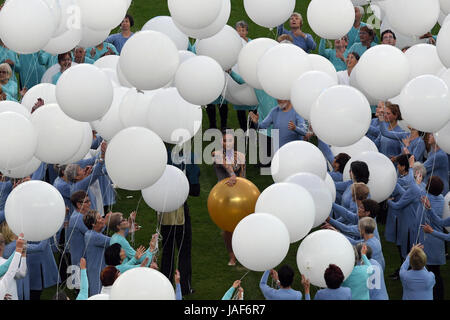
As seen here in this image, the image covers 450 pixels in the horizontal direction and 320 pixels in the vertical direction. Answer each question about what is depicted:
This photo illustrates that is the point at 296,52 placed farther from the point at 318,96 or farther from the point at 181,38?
the point at 181,38

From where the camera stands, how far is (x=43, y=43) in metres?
7.42

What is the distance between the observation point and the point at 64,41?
26.6 feet

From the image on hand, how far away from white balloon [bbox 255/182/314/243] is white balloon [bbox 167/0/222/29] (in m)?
1.68

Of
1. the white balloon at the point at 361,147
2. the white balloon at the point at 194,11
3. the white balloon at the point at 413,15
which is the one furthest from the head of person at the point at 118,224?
the white balloon at the point at 413,15

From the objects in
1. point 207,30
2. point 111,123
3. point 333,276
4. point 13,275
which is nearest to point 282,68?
point 207,30

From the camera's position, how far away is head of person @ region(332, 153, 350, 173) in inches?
347

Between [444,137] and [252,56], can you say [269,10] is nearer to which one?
[252,56]

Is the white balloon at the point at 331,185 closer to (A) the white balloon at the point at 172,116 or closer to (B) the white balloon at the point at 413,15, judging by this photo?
(A) the white balloon at the point at 172,116

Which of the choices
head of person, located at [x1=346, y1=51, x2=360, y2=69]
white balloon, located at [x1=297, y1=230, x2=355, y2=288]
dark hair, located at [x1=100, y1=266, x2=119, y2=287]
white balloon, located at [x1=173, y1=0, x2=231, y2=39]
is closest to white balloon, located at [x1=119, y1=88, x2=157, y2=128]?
white balloon, located at [x1=173, y1=0, x2=231, y2=39]

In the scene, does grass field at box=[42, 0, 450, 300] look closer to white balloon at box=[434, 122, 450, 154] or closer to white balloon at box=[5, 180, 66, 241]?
white balloon at box=[434, 122, 450, 154]

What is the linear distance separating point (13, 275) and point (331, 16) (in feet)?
15.4

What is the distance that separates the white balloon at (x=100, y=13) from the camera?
323 inches
